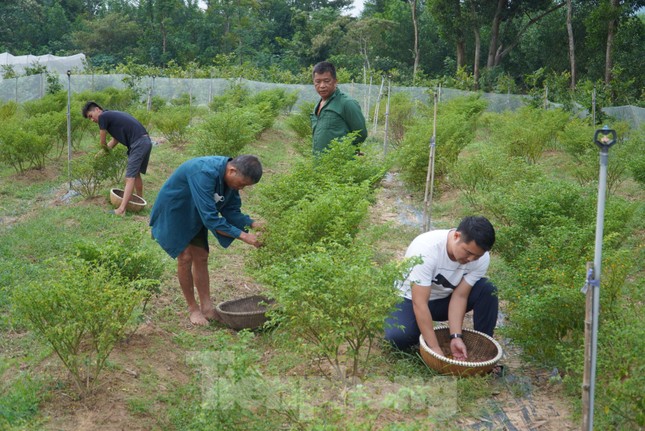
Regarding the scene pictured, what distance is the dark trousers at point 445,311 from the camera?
4.21 meters

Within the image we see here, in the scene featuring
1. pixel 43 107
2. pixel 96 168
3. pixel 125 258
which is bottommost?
pixel 125 258

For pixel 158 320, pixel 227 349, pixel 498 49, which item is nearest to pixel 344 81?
pixel 498 49

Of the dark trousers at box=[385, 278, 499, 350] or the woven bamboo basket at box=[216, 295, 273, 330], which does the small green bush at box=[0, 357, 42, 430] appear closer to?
the woven bamboo basket at box=[216, 295, 273, 330]

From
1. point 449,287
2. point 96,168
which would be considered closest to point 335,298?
point 449,287

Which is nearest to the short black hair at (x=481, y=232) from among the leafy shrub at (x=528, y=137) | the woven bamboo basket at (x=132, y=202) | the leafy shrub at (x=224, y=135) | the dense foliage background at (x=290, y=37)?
the woven bamboo basket at (x=132, y=202)

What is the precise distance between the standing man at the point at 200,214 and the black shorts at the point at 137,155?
10.3ft

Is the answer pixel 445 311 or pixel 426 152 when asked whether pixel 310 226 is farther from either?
pixel 426 152

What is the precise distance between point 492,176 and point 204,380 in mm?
5152

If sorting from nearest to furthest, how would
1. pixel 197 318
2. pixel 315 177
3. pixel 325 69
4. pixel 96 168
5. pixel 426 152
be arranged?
pixel 197 318 → pixel 315 177 → pixel 325 69 → pixel 96 168 → pixel 426 152

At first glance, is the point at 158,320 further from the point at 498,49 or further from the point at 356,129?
the point at 498,49

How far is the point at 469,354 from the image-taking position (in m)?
4.22

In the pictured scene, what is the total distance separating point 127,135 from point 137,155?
1.12 ft

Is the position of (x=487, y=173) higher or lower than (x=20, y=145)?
lower

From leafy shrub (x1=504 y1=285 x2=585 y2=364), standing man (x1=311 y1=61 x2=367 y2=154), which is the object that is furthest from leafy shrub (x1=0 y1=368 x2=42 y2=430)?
standing man (x1=311 y1=61 x2=367 y2=154)
